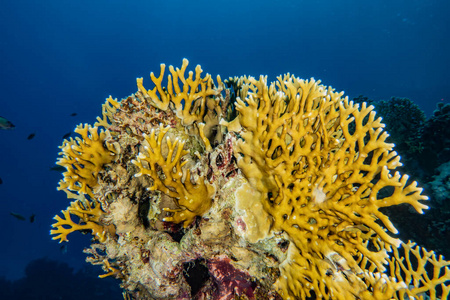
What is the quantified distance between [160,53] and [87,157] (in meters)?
175

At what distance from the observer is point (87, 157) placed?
2799 millimetres

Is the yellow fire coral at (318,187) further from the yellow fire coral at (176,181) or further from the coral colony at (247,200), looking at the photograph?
the yellow fire coral at (176,181)

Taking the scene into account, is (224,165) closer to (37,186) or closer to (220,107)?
(220,107)

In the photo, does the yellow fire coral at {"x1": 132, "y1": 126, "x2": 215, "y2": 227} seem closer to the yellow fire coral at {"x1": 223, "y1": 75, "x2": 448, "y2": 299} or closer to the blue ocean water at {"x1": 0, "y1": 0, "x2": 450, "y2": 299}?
the yellow fire coral at {"x1": 223, "y1": 75, "x2": 448, "y2": 299}

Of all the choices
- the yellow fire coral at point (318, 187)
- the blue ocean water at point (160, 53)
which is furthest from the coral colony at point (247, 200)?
the blue ocean water at point (160, 53)

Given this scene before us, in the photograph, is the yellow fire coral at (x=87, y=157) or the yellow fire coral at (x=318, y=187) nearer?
the yellow fire coral at (x=318, y=187)

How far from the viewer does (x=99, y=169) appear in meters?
2.91

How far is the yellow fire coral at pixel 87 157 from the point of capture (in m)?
2.77

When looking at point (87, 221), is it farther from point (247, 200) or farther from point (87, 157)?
point (247, 200)

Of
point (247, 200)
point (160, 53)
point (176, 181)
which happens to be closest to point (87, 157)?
point (176, 181)

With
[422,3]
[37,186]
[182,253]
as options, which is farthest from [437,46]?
[37,186]

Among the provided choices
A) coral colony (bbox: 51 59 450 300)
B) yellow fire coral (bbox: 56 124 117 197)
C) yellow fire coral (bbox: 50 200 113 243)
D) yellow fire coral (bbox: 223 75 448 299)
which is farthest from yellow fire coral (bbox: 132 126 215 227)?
yellow fire coral (bbox: 50 200 113 243)

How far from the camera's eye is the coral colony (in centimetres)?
209

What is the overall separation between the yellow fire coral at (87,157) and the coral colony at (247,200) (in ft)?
0.04
